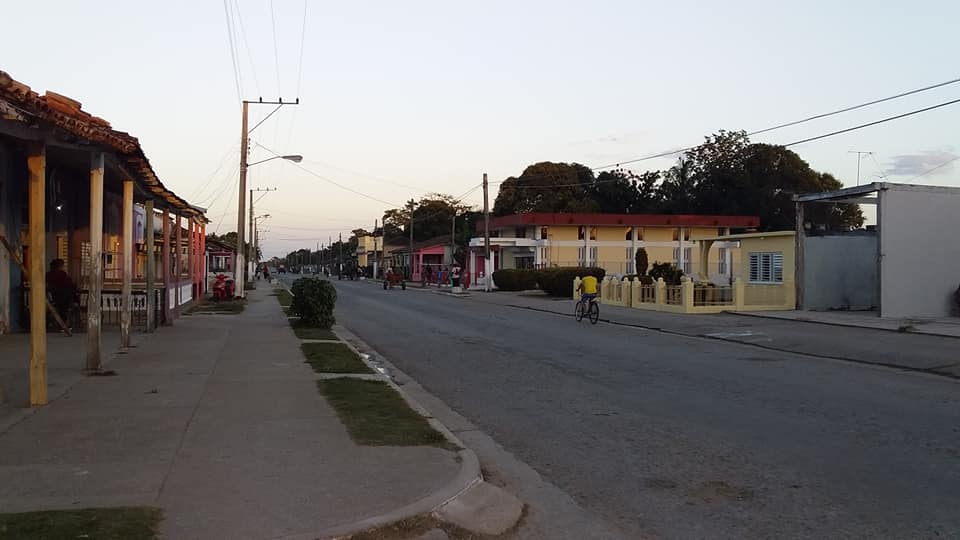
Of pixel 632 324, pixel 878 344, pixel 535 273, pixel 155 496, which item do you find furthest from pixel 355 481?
pixel 535 273

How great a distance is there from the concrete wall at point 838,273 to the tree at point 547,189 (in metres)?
46.7

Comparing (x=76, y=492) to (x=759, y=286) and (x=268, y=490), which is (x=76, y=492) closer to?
(x=268, y=490)

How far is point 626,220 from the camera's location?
59156mm

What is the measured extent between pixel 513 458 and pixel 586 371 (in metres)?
6.31

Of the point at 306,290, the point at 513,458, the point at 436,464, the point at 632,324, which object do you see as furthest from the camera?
Result: the point at 632,324

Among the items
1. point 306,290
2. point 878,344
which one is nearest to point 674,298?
point 878,344

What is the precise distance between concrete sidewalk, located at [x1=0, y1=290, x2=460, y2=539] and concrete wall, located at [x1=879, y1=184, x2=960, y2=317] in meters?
20.2

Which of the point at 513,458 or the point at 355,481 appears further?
the point at 513,458

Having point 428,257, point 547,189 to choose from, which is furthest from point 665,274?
point 428,257

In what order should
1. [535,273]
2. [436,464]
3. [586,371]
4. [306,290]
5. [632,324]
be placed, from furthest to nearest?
[535,273] < [632,324] < [306,290] < [586,371] < [436,464]

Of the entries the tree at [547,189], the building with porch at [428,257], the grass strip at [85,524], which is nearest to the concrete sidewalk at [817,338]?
the grass strip at [85,524]

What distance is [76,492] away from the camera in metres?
5.63

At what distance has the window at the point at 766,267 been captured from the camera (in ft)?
103

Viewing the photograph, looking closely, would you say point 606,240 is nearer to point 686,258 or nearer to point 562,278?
point 686,258
